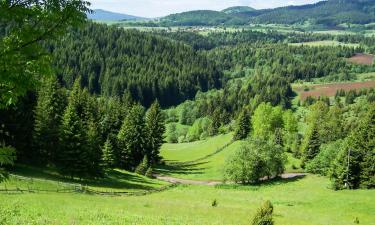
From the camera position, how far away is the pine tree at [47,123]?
58531mm

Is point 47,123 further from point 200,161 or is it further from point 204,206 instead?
point 200,161

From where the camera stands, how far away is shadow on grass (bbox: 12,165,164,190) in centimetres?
5249

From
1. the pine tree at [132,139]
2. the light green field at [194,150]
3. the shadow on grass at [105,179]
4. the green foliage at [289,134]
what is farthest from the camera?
the light green field at [194,150]

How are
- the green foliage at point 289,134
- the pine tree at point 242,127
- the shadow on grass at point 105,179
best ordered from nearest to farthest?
the shadow on grass at point 105,179 → the green foliage at point 289,134 → the pine tree at point 242,127

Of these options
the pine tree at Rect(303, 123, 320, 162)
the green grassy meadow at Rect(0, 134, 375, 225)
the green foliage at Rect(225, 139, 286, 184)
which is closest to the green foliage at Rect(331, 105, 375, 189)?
the green grassy meadow at Rect(0, 134, 375, 225)

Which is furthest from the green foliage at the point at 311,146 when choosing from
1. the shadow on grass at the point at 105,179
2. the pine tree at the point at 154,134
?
the shadow on grass at the point at 105,179

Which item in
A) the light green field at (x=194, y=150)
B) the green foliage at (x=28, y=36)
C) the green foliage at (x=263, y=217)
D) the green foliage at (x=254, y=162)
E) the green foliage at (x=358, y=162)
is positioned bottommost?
the light green field at (x=194, y=150)

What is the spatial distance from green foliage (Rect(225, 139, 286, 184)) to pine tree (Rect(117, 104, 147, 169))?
1860 centimetres

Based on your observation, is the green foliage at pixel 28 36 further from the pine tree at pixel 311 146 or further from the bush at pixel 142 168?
the pine tree at pixel 311 146

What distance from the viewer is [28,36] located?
448 inches

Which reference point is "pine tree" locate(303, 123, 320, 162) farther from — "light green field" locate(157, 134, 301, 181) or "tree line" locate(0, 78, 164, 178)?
"tree line" locate(0, 78, 164, 178)

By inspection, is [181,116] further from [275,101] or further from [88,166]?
[88,166]

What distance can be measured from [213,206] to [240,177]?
2674cm

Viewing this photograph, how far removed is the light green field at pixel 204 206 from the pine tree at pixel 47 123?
Answer: 16.5 m
